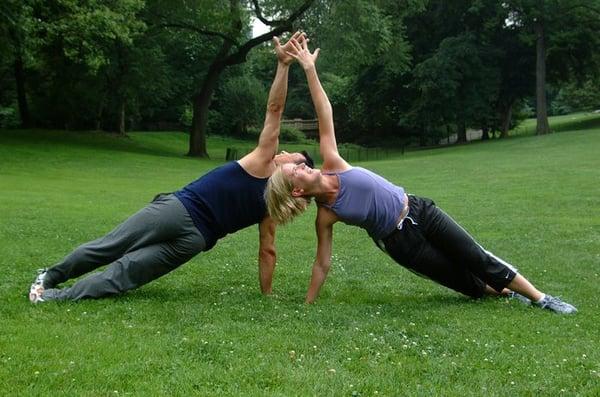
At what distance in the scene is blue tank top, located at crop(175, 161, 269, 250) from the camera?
670cm

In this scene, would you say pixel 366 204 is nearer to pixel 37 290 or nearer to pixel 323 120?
pixel 323 120

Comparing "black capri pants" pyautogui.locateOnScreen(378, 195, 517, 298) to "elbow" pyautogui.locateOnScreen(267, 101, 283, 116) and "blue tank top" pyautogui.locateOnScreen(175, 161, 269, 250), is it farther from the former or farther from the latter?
"elbow" pyautogui.locateOnScreen(267, 101, 283, 116)

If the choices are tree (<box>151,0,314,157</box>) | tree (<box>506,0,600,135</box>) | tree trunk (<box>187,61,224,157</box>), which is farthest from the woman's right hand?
tree (<box>506,0,600,135</box>)

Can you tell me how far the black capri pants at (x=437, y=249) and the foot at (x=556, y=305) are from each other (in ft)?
1.28

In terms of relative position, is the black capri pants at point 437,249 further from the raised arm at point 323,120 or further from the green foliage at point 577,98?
the green foliage at point 577,98

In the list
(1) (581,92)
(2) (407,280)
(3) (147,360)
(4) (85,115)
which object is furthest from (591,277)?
(1) (581,92)

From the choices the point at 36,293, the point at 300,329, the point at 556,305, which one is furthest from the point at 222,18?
the point at 300,329

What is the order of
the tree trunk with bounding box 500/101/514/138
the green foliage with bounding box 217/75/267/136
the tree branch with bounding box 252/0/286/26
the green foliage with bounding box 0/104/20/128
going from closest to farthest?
the tree branch with bounding box 252/0/286/26, the green foliage with bounding box 0/104/20/128, the tree trunk with bounding box 500/101/514/138, the green foliage with bounding box 217/75/267/136

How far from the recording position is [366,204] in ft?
21.3

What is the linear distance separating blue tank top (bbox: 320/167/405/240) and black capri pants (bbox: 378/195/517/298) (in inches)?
5.9

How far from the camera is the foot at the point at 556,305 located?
6.56m

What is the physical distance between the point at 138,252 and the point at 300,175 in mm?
1790

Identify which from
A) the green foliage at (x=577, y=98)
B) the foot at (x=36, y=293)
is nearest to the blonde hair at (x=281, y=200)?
the foot at (x=36, y=293)

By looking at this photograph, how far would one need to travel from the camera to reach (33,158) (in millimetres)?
31844
